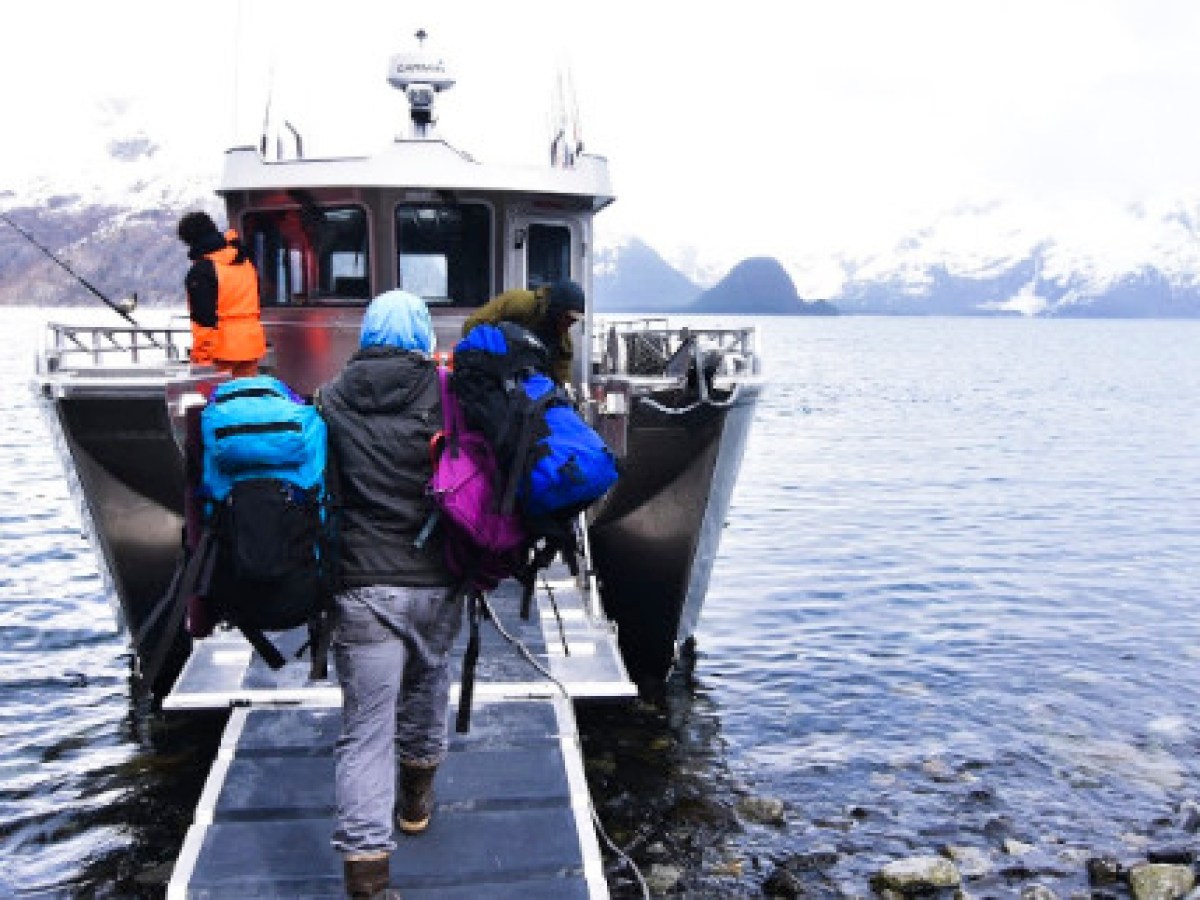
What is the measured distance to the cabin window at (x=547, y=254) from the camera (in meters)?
10.8

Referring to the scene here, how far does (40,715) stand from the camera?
34.6ft

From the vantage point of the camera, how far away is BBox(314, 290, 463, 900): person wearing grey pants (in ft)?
14.7

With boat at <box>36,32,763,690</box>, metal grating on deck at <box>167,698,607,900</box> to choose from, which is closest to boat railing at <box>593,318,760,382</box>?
boat at <box>36,32,763,690</box>

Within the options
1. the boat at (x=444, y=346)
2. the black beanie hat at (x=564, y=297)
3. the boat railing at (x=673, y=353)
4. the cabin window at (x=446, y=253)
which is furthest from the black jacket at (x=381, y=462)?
the cabin window at (x=446, y=253)

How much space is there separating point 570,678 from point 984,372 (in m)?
76.8

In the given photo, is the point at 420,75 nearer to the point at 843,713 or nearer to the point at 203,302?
the point at 203,302

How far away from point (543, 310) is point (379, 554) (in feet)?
8.87

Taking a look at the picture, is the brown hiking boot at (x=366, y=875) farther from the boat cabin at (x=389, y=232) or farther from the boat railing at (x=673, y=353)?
the boat cabin at (x=389, y=232)

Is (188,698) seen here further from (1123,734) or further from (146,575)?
(1123,734)

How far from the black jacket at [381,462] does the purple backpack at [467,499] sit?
6cm

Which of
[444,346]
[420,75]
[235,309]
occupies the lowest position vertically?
[444,346]

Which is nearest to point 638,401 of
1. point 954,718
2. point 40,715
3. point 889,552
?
point 954,718

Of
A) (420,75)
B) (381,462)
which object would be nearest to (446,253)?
(420,75)

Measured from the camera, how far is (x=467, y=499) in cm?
445
